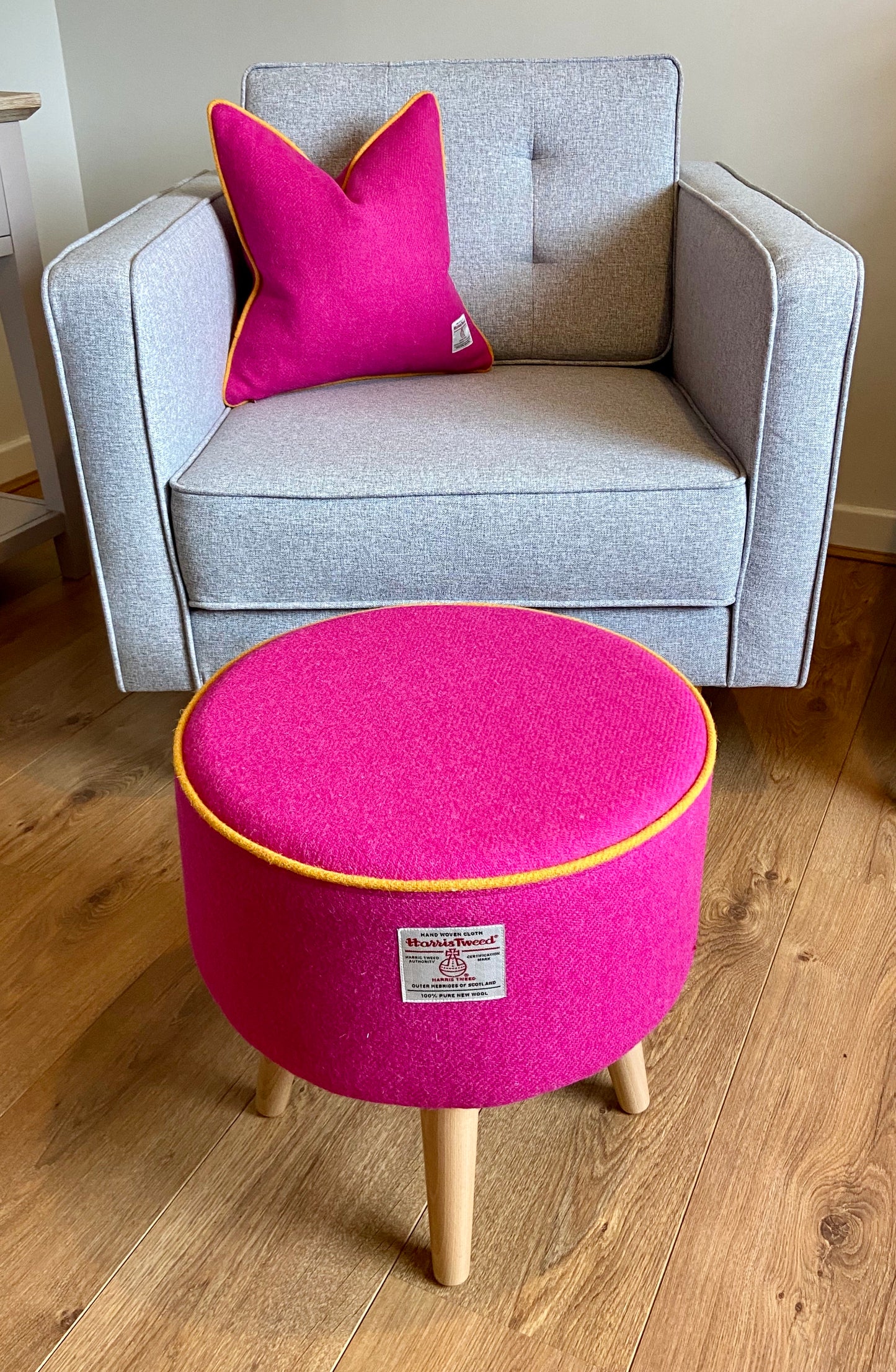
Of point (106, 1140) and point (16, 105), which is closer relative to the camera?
point (106, 1140)

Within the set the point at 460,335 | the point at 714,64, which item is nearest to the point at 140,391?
the point at 460,335

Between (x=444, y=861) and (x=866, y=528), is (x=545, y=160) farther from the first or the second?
(x=444, y=861)

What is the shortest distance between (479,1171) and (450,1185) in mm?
164

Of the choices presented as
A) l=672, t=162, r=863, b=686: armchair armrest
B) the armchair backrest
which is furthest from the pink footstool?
the armchair backrest

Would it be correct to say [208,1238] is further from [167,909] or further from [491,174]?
[491,174]

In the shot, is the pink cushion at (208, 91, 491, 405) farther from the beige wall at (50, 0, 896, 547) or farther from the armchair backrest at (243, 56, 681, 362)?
the beige wall at (50, 0, 896, 547)

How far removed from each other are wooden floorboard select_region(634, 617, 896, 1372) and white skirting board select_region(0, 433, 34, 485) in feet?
6.57

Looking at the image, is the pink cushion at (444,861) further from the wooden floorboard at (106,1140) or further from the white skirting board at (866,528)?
the white skirting board at (866,528)

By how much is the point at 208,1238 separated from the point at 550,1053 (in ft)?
1.25

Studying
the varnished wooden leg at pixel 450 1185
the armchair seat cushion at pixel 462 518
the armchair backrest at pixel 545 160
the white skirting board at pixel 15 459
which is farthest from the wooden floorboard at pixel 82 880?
the white skirting board at pixel 15 459

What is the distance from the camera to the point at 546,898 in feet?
2.50

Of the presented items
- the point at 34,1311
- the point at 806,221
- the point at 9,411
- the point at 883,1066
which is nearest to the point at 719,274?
the point at 806,221

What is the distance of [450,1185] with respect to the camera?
0.88 m

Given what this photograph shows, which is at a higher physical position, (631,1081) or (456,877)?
(456,877)
